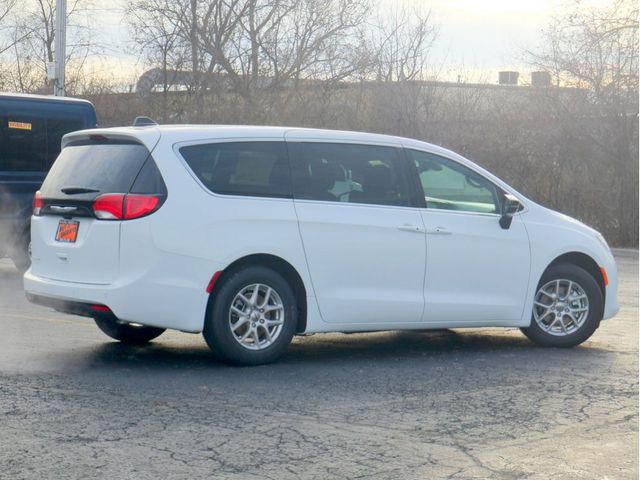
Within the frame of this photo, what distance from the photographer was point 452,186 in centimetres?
950

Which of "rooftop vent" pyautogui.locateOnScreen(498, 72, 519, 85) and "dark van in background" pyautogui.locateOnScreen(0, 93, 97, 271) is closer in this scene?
"dark van in background" pyautogui.locateOnScreen(0, 93, 97, 271)

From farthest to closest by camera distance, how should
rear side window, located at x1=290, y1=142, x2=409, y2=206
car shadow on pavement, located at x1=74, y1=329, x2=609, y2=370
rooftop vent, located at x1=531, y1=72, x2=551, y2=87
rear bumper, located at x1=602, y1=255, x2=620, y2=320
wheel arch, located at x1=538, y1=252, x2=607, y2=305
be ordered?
rooftop vent, located at x1=531, y1=72, x2=551, y2=87
rear bumper, located at x1=602, y1=255, x2=620, y2=320
wheel arch, located at x1=538, y1=252, x2=607, y2=305
rear side window, located at x1=290, y1=142, x2=409, y2=206
car shadow on pavement, located at x1=74, y1=329, x2=609, y2=370

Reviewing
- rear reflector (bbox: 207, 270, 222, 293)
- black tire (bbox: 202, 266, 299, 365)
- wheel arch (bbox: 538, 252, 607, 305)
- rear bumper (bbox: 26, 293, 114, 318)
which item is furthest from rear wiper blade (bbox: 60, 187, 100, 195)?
wheel arch (bbox: 538, 252, 607, 305)

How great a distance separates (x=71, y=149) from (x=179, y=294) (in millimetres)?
1693

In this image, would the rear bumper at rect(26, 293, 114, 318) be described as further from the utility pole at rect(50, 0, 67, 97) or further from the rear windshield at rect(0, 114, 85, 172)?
the utility pole at rect(50, 0, 67, 97)

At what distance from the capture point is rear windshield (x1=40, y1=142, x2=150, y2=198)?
8328 mm

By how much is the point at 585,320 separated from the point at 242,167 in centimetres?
326

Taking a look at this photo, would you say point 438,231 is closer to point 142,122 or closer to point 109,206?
point 142,122

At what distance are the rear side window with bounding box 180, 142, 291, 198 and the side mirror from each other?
1.88 metres

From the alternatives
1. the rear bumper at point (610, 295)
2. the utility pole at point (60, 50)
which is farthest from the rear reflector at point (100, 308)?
the utility pole at point (60, 50)

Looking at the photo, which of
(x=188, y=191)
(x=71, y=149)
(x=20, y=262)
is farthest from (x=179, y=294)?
(x=20, y=262)

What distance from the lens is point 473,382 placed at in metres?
8.06

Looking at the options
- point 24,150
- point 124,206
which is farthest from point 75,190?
point 24,150

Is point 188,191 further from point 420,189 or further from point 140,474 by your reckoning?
point 140,474
